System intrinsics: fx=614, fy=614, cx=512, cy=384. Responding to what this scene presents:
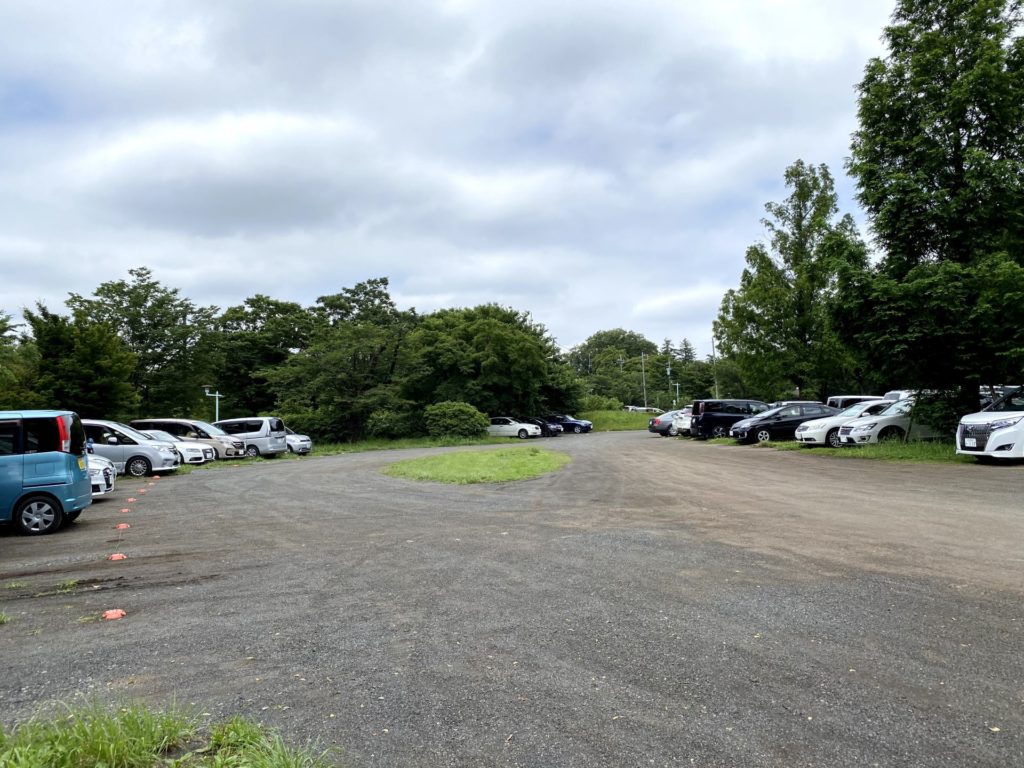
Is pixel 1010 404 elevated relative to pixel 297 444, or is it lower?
elevated

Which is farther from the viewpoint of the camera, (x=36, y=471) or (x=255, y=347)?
(x=255, y=347)

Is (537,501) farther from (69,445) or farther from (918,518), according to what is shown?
(69,445)

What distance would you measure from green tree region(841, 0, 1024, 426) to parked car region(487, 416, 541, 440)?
2320 cm

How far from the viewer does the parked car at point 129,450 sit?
17844 mm

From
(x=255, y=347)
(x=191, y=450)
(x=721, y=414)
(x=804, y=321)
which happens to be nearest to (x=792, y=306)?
(x=804, y=321)

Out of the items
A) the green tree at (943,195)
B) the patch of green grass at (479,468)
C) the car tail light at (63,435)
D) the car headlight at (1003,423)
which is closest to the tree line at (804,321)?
the green tree at (943,195)

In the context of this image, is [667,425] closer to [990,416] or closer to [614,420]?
[614,420]

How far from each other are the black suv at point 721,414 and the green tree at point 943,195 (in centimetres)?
1003

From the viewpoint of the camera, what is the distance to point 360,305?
184ft

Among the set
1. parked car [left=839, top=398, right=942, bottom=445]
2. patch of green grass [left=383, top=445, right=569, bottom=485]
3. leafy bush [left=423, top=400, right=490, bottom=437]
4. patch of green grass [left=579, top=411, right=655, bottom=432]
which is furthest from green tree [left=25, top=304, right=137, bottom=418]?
patch of green grass [left=579, top=411, right=655, bottom=432]

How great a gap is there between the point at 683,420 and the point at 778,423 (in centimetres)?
895

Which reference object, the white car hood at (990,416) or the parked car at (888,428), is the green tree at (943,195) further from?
the white car hood at (990,416)

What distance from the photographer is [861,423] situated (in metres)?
18.9

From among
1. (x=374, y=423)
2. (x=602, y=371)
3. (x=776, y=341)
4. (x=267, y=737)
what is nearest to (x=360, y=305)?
(x=374, y=423)
